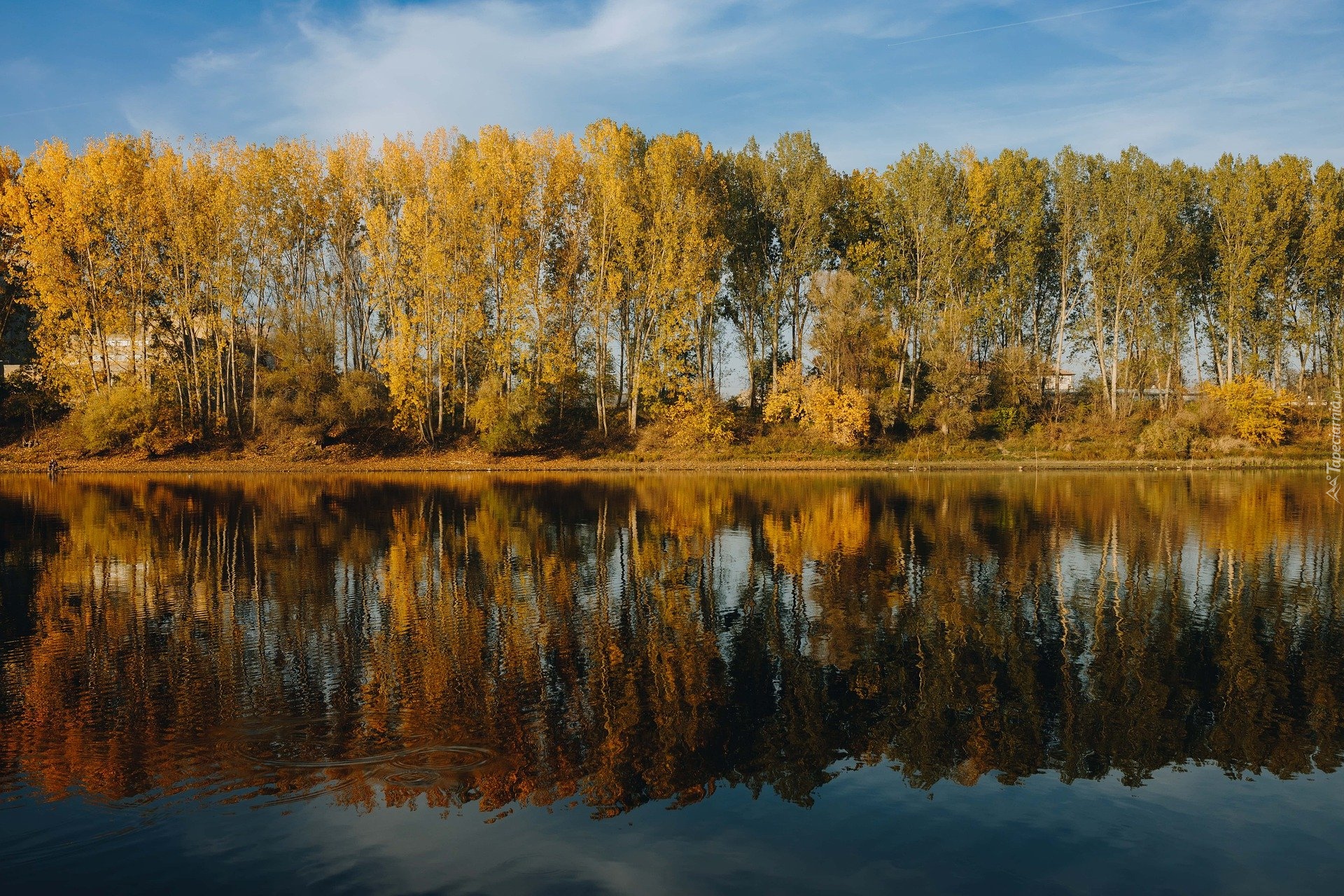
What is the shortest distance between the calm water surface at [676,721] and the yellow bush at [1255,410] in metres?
38.8

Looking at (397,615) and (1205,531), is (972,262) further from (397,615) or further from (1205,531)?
(397,615)

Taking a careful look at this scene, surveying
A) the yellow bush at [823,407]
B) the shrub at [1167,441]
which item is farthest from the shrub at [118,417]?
the shrub at [1167,441]

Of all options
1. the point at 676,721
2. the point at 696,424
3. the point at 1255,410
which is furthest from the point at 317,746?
the point at 1255,410

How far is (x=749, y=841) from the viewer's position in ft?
23.4

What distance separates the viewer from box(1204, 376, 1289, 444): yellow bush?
52.0m

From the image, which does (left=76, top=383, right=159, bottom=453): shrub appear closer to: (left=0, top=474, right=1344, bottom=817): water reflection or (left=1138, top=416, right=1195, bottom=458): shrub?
(left=0, top=474, right=1344, bottom=817): water reflection

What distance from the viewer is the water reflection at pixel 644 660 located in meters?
8.41

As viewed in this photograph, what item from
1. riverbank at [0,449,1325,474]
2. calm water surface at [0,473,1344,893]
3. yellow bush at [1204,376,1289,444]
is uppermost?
yellow bush at [1204,376,1289,444]

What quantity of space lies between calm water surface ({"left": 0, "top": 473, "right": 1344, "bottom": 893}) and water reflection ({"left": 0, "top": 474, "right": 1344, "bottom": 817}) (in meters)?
0.06

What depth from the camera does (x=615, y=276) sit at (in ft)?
175

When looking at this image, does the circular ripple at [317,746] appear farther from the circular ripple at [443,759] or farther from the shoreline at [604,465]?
the shoreline at [604,465]

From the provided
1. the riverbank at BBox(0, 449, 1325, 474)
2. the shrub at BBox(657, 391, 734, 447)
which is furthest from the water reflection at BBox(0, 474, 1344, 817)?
the shrub at BBox(657, 391, 734, 447)

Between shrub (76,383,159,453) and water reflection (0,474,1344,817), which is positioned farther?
shrub (76,383,159,453)

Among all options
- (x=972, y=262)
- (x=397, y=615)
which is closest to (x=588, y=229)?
(x=972, y=262)
